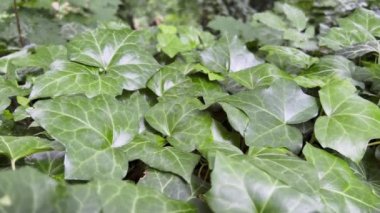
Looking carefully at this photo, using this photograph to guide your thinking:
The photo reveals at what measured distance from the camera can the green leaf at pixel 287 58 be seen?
40.0 inches

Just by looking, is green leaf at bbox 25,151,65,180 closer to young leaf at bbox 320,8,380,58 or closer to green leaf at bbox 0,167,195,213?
green leaf at bbox 0,167,195,213

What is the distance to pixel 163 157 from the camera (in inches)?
25.1

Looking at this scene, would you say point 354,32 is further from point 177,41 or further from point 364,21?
point 177,41

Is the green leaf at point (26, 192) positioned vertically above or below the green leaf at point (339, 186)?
above

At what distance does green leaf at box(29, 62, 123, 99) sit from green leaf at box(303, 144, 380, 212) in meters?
0.41

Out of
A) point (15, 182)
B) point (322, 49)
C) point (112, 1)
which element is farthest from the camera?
point (112, 1)

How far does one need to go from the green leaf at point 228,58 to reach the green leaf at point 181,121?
0.70ft

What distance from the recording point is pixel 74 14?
80.3 inches

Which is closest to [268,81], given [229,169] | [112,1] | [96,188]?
[229,169]

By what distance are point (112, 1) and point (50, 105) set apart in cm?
147

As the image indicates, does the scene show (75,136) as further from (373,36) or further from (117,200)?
(373,36)

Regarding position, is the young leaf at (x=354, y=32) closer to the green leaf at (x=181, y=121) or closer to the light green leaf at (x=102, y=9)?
the green leaf at (x=181, y=121)

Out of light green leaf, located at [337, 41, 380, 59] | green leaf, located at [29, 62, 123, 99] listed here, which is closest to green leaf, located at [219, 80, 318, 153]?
green leaf, located at [29, 62, 123, 99]

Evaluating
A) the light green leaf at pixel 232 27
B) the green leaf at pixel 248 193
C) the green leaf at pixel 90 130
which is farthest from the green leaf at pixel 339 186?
the light green leaf at pixel 232 27
